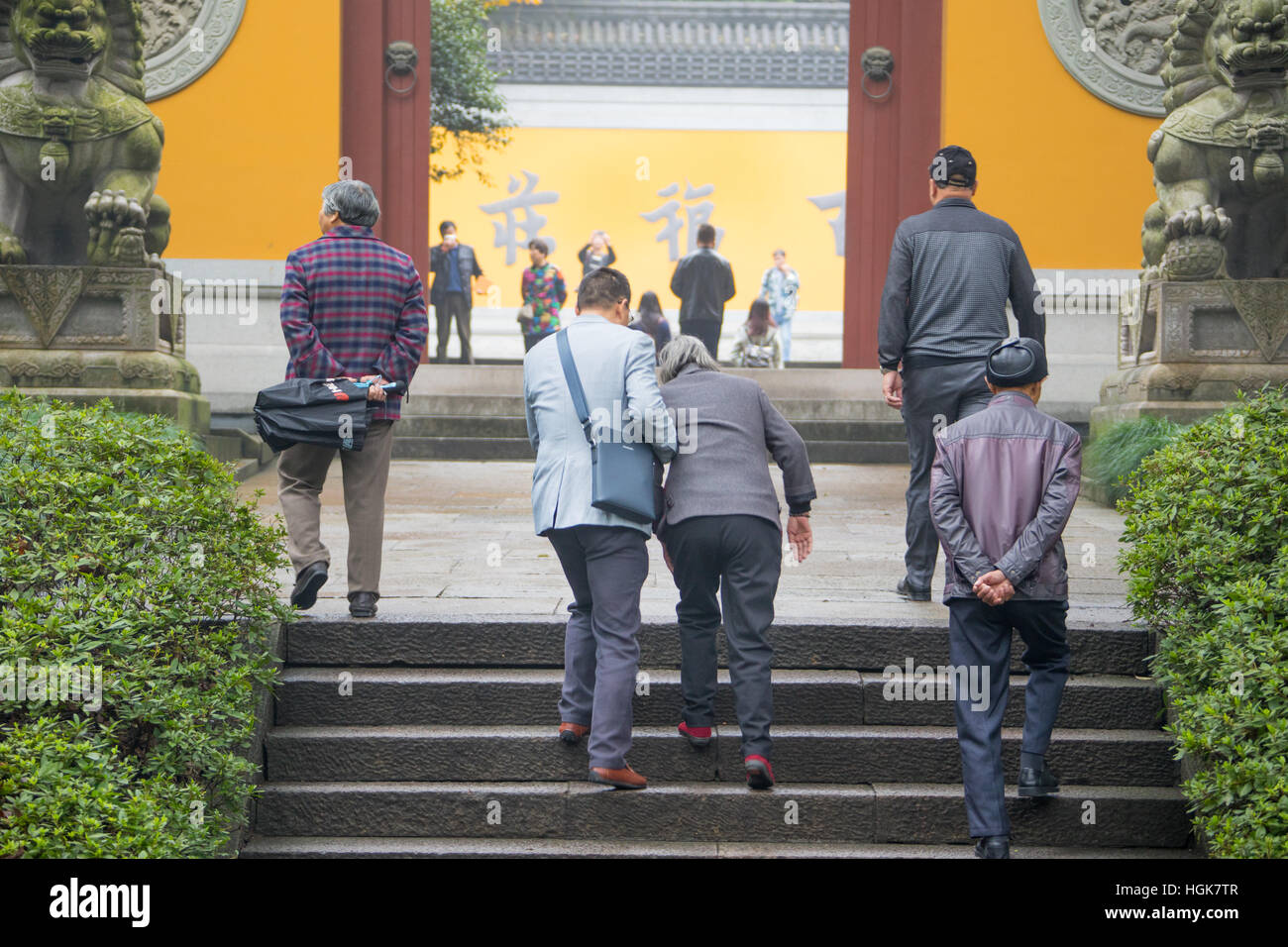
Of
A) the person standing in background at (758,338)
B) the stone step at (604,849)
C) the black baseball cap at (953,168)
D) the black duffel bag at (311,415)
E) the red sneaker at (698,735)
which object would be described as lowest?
the stone step at (604,849)

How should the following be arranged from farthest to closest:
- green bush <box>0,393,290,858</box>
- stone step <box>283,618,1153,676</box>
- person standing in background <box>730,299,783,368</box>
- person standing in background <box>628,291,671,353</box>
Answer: person standing in background <box>730,299,783,368</box>
person standing in background <box>628,291,671,353</box>
stone step <box>283,618,1153,676</box>
green bush <box>0,393,290,858</box>

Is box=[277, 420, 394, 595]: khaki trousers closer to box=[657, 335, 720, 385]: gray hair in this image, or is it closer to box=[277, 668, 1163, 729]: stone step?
box=[277, 668, 1163, 729]: stone step

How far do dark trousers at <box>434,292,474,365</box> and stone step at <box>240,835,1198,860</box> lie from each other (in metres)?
12.4

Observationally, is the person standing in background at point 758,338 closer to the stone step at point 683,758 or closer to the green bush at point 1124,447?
the green bush at point 1124,447

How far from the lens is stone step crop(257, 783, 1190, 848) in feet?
14.8

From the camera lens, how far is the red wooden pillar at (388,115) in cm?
1230

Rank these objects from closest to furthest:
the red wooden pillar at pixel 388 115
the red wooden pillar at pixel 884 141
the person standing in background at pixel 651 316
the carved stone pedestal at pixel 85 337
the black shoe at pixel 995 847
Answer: the black shoe at pixel 995 847, the carved stone pedestal at pixel 85 337, the red wooden pillar at pixel 388 115, the red wooden pillar at pixel 884 141, the person standing in background at pixel 651 316

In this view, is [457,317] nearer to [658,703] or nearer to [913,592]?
[913,592]

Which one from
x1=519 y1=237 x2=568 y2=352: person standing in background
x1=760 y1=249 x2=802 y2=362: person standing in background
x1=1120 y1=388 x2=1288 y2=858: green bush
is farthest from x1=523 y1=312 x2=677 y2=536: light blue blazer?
x1=760 y1=249 x2=802 y2=362: person standing in background

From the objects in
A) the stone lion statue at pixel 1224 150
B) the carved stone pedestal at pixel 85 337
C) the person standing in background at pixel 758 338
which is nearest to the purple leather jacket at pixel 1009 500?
the stone lion statue at pixel 1224 150

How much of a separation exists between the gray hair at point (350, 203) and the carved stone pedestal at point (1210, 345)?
5097mm

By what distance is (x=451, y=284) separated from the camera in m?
16.7

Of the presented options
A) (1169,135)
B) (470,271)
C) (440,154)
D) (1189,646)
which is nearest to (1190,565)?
(1189,646)

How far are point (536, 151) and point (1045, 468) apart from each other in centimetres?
2090
